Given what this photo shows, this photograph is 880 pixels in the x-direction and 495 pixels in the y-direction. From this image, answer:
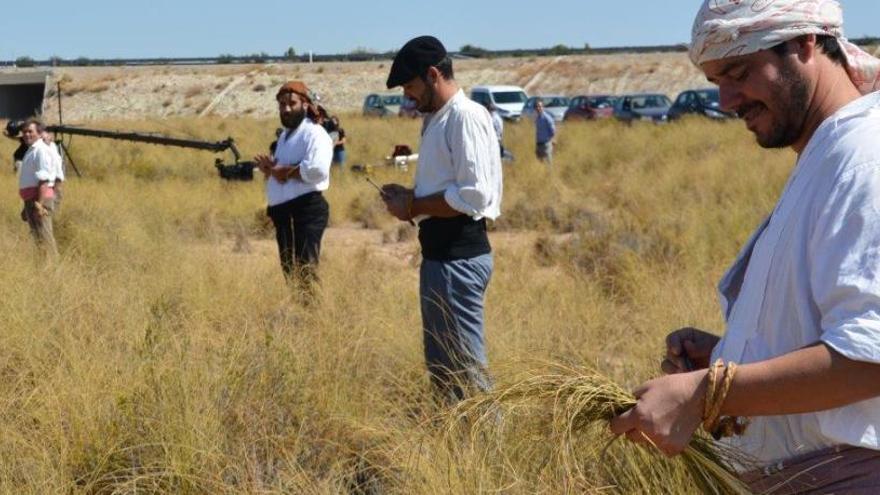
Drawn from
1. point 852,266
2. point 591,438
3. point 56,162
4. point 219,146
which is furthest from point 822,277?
point 219,146

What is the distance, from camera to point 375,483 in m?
4.00

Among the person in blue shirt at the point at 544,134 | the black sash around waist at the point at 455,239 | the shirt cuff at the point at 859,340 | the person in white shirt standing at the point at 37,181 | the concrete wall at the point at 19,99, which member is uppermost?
the shirt cuff at the point at 859,340

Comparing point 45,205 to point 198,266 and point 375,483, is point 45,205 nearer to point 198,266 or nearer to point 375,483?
point 198,266

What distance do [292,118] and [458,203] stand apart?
3216 mm

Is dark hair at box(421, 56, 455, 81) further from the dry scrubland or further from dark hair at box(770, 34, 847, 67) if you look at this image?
dark hair at box(770, 34, 847, 67)

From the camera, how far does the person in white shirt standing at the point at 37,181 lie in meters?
10.6

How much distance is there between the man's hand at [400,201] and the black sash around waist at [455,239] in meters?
0.11

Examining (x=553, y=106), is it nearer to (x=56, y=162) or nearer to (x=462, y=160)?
(x=56, y=162)

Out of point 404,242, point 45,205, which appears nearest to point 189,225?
point 404,242

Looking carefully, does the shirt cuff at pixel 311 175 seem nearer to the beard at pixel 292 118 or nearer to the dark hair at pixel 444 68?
the beard at pixel 292 118

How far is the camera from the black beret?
467 cm

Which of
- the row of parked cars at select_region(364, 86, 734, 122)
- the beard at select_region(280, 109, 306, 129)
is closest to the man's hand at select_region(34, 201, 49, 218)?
the beard at select_region(280, 109, 306, 129)

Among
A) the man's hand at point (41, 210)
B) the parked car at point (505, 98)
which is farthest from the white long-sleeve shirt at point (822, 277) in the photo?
the parked car at point (505, 98)

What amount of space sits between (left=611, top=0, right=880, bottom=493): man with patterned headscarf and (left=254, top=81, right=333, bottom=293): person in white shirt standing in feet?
17.2
